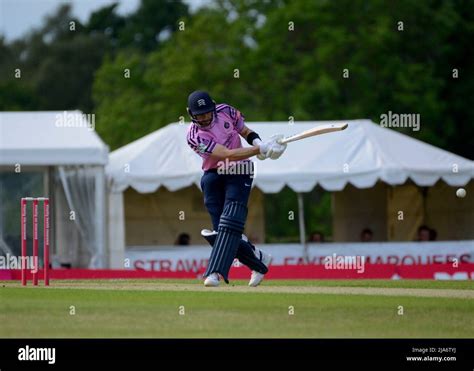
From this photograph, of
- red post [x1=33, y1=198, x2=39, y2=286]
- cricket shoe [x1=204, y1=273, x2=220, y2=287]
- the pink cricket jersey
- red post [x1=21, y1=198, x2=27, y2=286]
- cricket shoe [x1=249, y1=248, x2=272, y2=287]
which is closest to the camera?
the pink cricket jersey

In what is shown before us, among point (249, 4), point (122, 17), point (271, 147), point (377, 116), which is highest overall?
point (122, 17)

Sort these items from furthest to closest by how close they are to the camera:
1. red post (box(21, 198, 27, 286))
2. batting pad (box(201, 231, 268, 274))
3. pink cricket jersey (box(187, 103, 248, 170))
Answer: red post (box(21, 198, 27, 286)), batting pad (box(201, 231, 268, 274)), pink cricket jersey (box(187, 103, 248, 170))

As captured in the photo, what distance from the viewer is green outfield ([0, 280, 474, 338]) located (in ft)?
36.6

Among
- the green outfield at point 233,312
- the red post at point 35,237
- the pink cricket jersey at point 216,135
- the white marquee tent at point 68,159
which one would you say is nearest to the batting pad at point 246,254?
the green outfield at point 233,312

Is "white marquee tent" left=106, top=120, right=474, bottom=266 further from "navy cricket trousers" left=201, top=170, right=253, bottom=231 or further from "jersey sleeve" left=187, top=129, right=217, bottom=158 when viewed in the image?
"jersey sleeve" left=187, top=129, right=217, bottom=158

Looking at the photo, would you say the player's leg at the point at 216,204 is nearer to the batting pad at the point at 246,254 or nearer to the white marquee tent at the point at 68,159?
the batting pad at the point at 246,254

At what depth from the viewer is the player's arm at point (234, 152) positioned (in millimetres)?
12836

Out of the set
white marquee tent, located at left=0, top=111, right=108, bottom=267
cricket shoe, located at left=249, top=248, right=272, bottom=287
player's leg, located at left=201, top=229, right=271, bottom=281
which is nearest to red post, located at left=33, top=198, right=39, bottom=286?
player's leg, located at left=201, top=229, right=271, bottom=281

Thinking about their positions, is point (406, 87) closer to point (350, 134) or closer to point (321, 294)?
Answer: point (350, 134)

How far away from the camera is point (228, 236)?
13.0 metres

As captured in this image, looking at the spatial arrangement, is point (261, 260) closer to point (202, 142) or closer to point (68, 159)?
point (202, 142)

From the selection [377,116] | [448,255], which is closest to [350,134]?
[448,255]

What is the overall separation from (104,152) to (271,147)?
38.1ft
